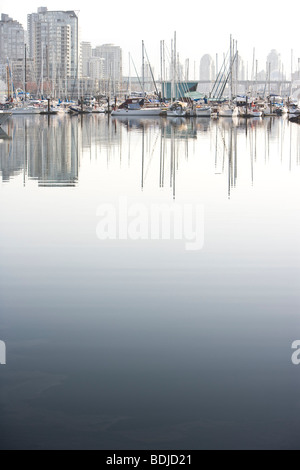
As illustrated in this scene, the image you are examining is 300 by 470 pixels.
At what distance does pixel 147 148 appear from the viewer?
3444 centimetres

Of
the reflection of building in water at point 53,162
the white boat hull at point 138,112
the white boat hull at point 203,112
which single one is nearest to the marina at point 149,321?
the reflection of building in water at point 53,162

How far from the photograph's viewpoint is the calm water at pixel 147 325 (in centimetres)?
546

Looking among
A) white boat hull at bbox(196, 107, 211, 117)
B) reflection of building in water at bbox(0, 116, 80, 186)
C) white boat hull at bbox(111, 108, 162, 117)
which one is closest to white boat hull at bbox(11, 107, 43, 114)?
white boat hull at bbox(111, 108, 162, 117)

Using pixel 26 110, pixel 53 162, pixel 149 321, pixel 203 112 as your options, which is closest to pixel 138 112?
pixel 203 112

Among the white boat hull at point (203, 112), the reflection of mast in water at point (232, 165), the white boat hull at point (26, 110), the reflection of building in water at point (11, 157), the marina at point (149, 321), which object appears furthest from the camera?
the white boat hull at point (26, 110)

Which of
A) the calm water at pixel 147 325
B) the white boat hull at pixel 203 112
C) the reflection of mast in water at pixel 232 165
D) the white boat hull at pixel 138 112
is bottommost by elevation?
the calm water at pixel 147 325

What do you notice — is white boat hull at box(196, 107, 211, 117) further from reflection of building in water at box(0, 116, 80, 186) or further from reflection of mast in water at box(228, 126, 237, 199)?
reflection of building in water at box(0, 116, 80, 186)

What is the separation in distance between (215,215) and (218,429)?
963cm

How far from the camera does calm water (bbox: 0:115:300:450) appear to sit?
5.46m

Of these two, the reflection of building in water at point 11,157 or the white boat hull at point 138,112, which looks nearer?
the reflection of building in water at point 11,157

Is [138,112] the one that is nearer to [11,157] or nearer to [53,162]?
[11,157]

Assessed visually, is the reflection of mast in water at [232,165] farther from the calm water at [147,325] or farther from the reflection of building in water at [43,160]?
the reflection of building in water at [43,160]
